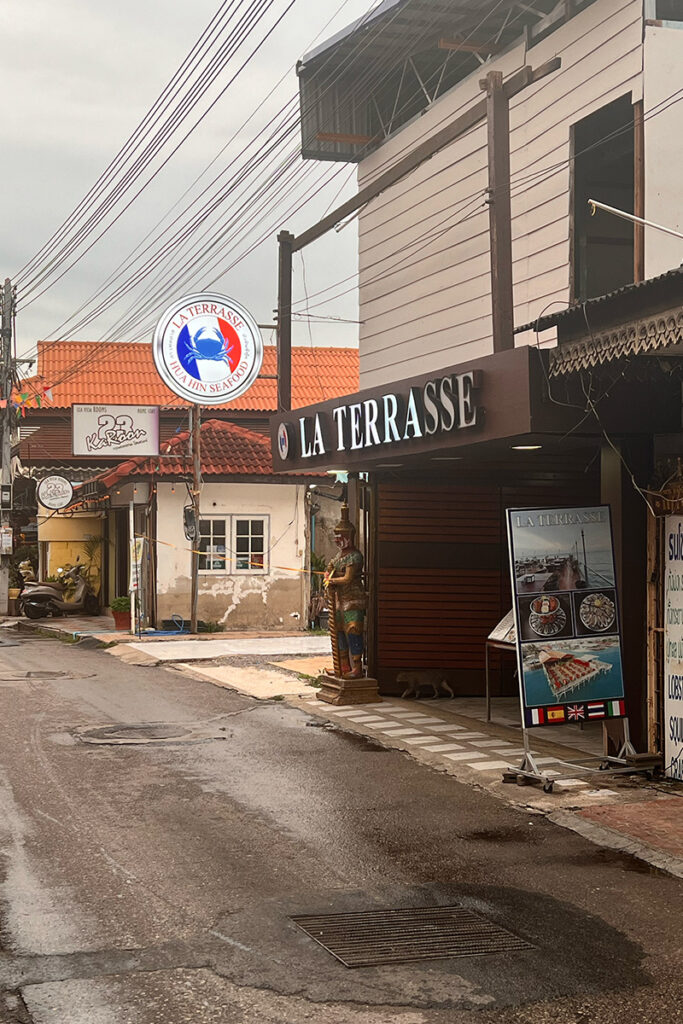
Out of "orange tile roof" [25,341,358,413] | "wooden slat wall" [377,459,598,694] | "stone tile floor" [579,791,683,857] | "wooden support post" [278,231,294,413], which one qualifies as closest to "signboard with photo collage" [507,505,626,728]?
"stone tile floor" [579,791,683,857]

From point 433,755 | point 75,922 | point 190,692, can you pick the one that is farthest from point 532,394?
point 190,692

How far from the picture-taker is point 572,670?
10.1 metres

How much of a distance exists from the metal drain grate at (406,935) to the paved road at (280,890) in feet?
0.32

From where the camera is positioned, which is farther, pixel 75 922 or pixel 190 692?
pixel 190 692

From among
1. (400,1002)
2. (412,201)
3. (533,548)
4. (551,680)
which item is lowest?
(400,1002)

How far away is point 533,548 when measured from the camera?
10047 mm

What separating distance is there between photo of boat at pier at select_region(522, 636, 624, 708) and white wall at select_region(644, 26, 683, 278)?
3.52m

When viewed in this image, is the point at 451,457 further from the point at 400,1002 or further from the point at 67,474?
the point at 67,474

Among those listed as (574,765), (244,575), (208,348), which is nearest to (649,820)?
(574,765)

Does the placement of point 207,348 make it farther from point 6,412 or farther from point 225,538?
point 6,412

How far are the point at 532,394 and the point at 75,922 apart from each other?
5.58 meters

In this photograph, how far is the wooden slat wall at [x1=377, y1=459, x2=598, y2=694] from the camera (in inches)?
609

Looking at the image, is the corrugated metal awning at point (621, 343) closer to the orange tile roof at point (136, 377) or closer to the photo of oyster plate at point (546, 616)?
the photo of oyster plate at point (546, 616)

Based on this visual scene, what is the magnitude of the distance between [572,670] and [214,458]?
17624 millimetres
